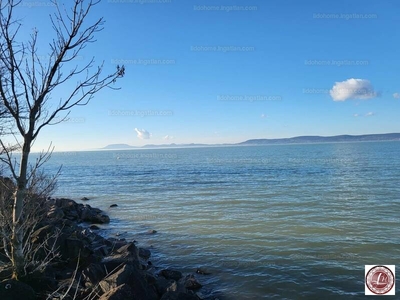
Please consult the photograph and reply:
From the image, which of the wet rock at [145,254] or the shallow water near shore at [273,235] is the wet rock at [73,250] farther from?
the shallow water near shore at [273,235]

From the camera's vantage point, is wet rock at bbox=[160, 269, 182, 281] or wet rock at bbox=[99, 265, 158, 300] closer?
wet rock at bbox=[99, 265, 158, 300]

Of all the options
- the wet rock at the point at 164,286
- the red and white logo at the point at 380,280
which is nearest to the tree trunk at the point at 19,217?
the wet rock at the point at 164,286

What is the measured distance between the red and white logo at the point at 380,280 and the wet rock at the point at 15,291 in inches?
370

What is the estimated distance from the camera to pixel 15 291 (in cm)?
647

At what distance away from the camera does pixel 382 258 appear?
1167 cm

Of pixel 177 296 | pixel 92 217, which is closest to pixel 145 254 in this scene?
pixel 177 296

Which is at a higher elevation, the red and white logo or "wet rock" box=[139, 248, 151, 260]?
"wet rock" box=[139, 248, 151, 260]

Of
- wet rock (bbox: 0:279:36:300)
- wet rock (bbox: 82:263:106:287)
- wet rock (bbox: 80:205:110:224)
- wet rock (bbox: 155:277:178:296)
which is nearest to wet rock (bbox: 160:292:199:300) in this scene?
wet rock (bbox: 155:277:178:296)

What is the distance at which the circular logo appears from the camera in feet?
30.9

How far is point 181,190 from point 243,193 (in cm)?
721

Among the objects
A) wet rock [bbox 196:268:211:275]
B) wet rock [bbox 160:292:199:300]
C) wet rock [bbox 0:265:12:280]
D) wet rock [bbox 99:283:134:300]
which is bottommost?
wet rock [bbox 196:268:211:275]

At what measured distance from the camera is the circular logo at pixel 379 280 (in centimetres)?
942

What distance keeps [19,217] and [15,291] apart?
166 centimetres

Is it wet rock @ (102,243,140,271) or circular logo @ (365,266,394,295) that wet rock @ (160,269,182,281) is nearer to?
wet rock @ (102,243,140,271)
